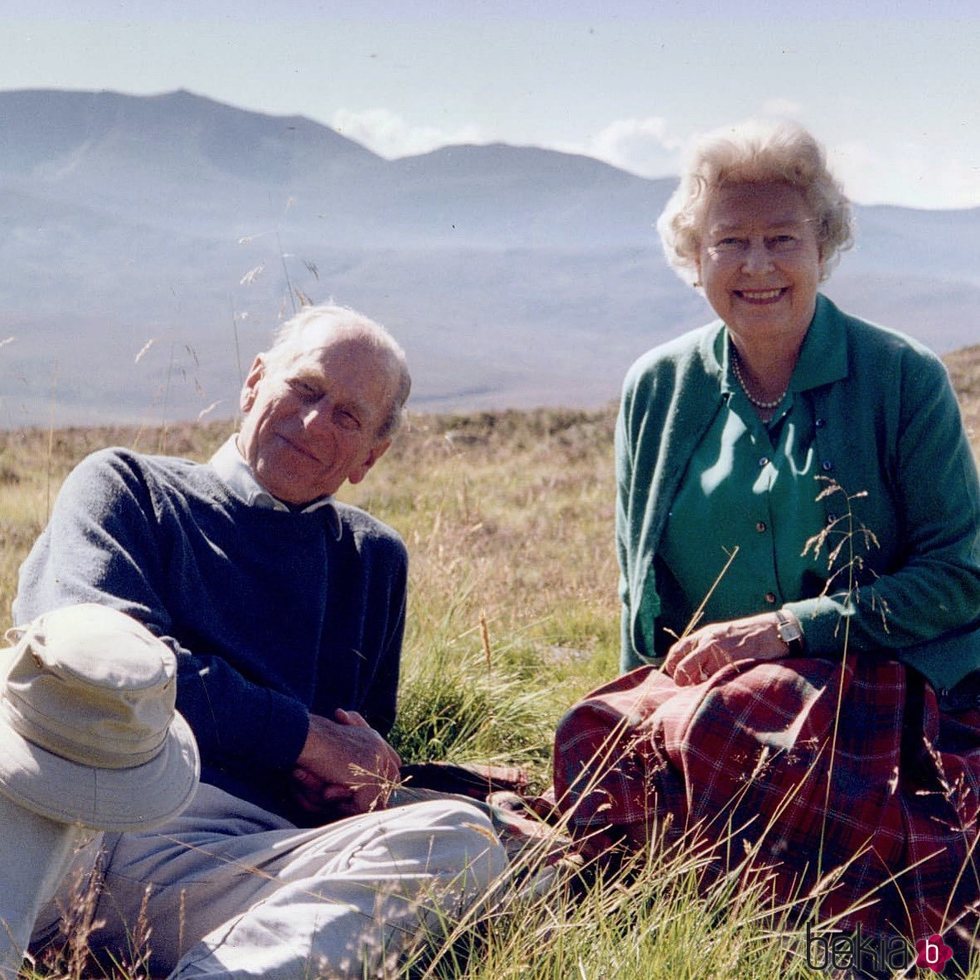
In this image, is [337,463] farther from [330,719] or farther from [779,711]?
[779,711]

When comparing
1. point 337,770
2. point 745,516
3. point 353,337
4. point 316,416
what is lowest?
point 337,770

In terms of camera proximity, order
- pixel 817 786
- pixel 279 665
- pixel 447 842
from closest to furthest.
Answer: pixel 447 842, pixel 817 786, pixel 279 665

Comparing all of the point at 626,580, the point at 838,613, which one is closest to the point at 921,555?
the point at 838,613

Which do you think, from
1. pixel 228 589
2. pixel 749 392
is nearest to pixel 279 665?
pixel 228 589

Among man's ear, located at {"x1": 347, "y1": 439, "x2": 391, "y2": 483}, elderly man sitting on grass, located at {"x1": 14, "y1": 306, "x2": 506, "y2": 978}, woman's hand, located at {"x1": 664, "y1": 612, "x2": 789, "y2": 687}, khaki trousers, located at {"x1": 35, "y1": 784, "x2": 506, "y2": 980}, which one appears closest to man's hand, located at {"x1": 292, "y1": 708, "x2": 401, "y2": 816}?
elderly man sitting on grass, located at {"x1": 14, "y1": 306, "x2": 506, "y2": 978}

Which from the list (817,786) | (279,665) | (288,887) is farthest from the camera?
(279,665)

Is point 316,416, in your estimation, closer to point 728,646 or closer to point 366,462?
point 366,462

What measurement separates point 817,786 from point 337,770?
1.14 metres

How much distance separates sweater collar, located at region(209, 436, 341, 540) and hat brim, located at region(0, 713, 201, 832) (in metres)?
0.87

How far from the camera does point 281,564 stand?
312 centimetres

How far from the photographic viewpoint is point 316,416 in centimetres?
313

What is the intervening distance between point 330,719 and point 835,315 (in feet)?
5.79

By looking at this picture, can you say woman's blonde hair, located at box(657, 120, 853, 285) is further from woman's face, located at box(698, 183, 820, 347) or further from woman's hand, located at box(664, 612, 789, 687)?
woman's hand, located at box(664, 612, 789, 687)

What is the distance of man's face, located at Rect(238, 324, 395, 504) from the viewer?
3123 mm
